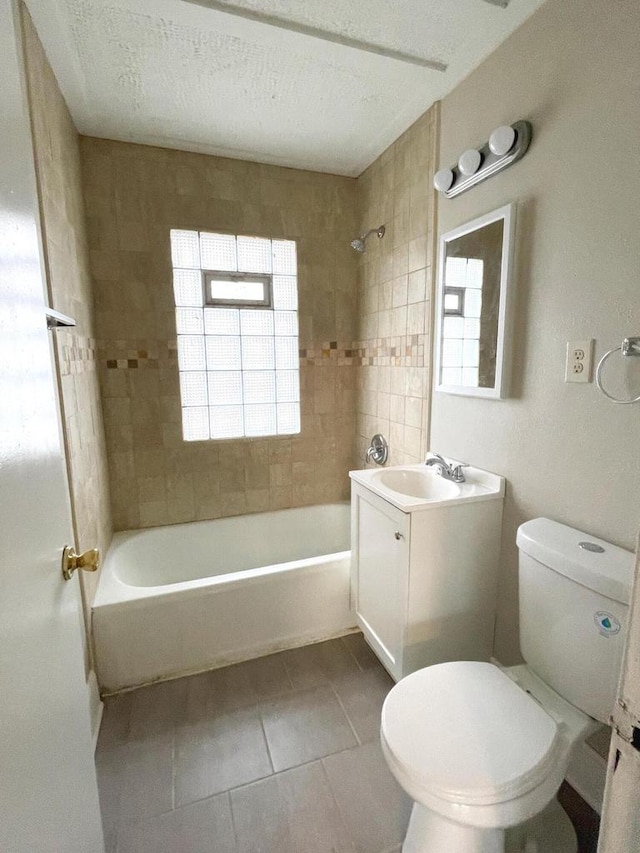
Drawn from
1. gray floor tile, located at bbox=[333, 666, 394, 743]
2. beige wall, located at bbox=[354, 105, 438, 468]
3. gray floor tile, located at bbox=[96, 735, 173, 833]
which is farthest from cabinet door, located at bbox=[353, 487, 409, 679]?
gray floor tile, located at bbox=[96, 735, 173, 833]

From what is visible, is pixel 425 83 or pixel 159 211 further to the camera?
pixel 159 211

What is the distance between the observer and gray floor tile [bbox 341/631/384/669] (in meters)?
1.79

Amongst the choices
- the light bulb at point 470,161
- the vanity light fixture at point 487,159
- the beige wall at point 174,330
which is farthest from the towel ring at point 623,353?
the beige wall at point 174,330

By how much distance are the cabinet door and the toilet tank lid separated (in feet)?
1.35

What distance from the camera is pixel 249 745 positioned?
1.42m

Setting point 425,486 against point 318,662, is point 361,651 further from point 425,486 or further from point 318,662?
point 425,486

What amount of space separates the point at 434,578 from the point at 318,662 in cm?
75

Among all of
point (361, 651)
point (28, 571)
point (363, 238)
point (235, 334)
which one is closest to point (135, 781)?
point (361, 651)

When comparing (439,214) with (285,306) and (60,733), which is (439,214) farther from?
(60,733)

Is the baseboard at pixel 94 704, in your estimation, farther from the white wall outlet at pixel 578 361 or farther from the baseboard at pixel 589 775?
the white wall outlet at pixel 578 361

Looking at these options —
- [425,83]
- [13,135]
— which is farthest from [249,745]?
[425,83]

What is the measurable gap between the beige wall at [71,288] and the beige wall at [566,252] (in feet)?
5.22

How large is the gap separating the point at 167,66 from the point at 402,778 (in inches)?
97.3

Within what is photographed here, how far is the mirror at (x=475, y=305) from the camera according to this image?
1.46 meters
